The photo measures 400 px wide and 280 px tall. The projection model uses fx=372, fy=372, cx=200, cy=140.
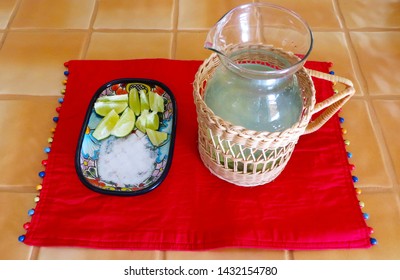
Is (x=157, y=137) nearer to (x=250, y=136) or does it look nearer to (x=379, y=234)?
(x=250, y=136)

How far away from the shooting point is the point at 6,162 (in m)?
0.59

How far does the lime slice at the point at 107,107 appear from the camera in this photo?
0.60 metres

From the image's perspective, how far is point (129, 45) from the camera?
76 centimetres

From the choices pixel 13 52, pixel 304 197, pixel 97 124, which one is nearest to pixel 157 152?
pixel 97 124

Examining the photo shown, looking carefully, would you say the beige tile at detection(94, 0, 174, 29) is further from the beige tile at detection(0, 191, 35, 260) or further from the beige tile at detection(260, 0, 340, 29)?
the beige tile at detection(0, 191, 35, 260)

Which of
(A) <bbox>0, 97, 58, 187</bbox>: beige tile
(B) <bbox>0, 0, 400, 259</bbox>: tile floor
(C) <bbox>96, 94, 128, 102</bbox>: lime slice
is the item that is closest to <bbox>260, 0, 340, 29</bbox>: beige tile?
(B) <bbox>0, 0, 400, 259</bbox>: tile floor

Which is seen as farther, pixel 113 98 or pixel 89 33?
pixel 89 33

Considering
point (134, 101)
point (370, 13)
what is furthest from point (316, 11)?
point (134, 101)

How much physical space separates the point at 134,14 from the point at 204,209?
A: 51 cm

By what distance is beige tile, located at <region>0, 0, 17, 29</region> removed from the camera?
81 centimetres

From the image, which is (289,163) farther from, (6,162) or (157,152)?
(6,162)

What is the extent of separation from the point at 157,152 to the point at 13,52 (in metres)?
0.41

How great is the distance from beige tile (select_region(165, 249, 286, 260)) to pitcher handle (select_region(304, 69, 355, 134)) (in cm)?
18

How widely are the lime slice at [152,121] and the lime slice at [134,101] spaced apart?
0.03 m
